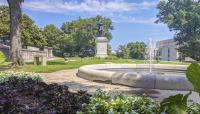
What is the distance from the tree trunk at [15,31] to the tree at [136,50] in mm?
70350

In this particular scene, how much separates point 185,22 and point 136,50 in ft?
116

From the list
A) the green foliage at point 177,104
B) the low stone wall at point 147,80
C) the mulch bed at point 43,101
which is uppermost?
the green foliage at point 177,104

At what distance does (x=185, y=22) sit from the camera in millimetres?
55969

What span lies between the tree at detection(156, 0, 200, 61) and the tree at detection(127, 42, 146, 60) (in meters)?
29.3

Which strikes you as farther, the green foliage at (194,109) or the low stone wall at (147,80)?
the low stone wall at (147,80)

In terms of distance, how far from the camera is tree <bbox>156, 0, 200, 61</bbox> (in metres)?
55.3

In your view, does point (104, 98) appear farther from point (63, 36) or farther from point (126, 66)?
point (63, 36)

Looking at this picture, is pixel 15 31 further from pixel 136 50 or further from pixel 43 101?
pixel 136 50

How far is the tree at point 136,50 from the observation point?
90250 millimetres

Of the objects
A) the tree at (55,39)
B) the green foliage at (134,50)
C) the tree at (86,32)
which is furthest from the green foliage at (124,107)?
the green foliage at (134,50)

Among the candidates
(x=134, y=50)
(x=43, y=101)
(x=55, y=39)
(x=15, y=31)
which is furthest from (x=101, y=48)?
(x=134, y=50)

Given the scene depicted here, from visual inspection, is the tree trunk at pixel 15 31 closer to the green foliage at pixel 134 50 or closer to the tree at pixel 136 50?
the green foliage at pixel 134 50

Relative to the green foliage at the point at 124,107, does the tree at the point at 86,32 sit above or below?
above

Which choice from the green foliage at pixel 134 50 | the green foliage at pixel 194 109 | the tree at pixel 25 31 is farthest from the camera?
the green foliage at pixel 134 50
